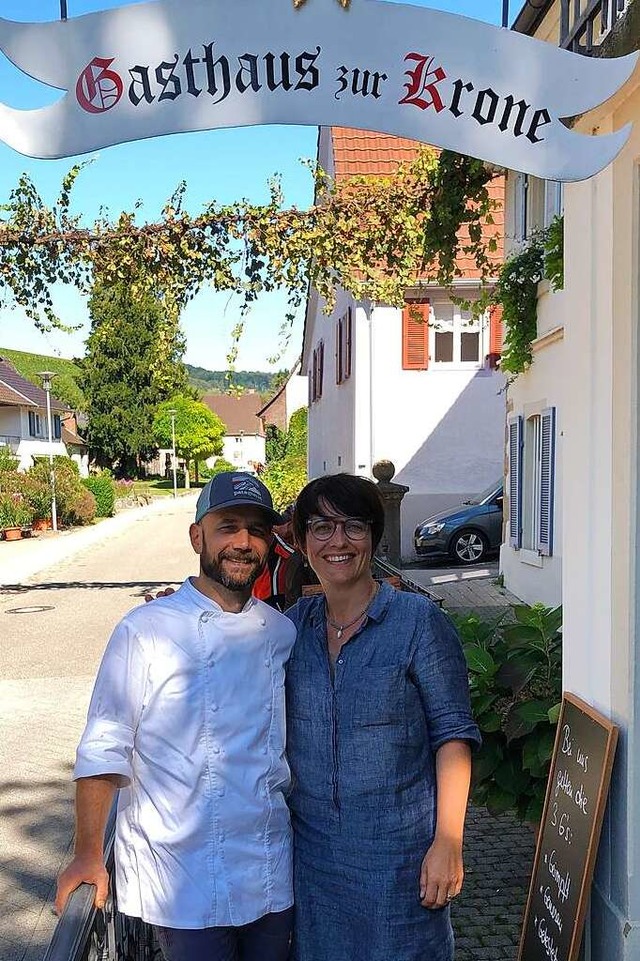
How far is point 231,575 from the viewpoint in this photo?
7.20 feet

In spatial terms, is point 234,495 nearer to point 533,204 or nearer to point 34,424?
point 533,204

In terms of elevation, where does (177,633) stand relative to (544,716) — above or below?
above

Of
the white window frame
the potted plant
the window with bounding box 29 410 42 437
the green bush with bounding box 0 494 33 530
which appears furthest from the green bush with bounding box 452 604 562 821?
the window with bounding box 29 410 42 437

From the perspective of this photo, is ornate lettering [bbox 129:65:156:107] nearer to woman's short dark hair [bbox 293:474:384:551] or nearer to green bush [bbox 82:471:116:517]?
woman's short dark hair [bbox 293:474:384:551]

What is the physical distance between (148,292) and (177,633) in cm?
839

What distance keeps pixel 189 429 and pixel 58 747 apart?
61.7m

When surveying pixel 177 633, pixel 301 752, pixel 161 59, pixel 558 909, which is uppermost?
pixel 161 59

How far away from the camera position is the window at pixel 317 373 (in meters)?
26.3

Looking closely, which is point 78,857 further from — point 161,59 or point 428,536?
point 428,536

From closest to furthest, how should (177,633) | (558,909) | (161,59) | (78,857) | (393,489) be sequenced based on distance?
(78,857) < (177,633) < (161,59) < (558,909) < (393,489)

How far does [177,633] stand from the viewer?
6.89 ft

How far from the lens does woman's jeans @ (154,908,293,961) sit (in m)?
2.08

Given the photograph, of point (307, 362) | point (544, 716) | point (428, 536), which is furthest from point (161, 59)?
point (307, 362)

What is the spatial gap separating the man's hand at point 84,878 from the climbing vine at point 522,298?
9.25 metres
